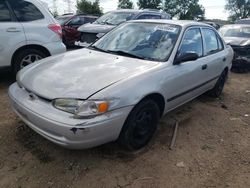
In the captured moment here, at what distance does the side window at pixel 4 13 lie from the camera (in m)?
4.96

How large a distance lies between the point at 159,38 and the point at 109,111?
5.37 feet

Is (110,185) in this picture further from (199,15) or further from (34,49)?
(199,15)

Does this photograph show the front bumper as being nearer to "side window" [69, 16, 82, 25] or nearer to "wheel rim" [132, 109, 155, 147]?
"wheel rim" [132, 109, 155, 147]

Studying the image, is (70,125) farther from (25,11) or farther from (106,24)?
(106,24)

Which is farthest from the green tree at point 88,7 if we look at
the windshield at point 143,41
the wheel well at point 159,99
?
the wheel well at point 159,99

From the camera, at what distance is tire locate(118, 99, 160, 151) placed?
3.01 m

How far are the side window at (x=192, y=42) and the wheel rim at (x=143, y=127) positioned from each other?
3.61ft

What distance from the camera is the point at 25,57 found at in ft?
17.2

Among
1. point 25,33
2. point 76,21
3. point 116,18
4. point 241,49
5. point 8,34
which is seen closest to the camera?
point 8,34

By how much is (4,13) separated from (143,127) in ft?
11.8

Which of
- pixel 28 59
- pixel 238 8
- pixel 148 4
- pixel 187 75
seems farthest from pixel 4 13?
pixel 238 8

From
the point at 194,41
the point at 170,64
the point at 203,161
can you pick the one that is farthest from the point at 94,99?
the point at 194,41

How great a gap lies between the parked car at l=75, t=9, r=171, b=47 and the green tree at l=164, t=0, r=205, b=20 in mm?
40802

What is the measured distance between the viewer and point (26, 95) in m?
3.09
